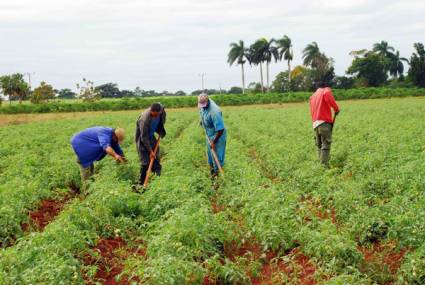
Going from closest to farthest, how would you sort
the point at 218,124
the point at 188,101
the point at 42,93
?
the point at 218,124 < the point at 188,101 < the point at 42,93

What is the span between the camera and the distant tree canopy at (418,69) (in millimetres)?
63844

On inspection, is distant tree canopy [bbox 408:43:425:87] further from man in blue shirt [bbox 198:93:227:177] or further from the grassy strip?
man in blue shirt [bbox 198:93:227:177]

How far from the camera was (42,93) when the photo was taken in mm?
61750

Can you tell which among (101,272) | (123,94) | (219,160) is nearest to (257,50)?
(123,94)

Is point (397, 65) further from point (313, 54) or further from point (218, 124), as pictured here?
point (218, 124)

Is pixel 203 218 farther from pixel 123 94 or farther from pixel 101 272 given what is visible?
pixel 123 94

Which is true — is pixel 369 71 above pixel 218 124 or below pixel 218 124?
above

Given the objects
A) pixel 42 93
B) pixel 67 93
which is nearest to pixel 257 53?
pixel 42 93

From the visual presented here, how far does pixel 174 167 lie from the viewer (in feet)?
31.4

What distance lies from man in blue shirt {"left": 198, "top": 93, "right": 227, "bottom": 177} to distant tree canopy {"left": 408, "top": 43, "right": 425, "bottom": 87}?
61395mm

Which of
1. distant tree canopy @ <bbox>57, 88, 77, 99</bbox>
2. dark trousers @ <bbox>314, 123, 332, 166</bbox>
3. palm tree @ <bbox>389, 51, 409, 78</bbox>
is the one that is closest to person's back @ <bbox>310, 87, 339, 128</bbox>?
dark trousers @ <bbox>314, 123, 332, 166</bbox>

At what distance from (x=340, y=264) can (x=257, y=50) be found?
2818 inches

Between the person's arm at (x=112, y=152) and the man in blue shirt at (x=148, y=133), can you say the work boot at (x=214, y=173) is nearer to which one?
the man in blue shirt at (x=148, y=133)

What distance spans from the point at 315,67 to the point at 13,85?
44698 millimetres
